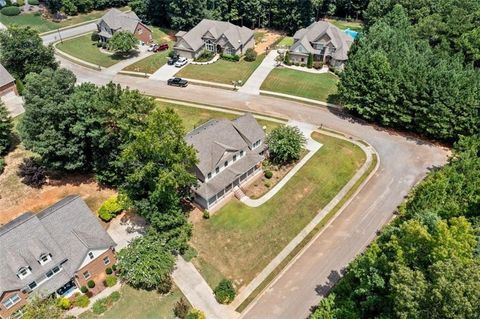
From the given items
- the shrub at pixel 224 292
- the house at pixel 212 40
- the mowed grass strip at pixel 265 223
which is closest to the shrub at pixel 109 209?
the mowed grass strip at pixel 265 223

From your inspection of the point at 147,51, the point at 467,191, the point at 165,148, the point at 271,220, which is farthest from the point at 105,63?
the point at 467,191

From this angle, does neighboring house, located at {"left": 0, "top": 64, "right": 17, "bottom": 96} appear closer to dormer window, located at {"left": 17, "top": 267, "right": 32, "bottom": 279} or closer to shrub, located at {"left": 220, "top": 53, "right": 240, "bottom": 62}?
shrub, located at {"left": 220, "top": 53, "right": 240, "bottom": 62}

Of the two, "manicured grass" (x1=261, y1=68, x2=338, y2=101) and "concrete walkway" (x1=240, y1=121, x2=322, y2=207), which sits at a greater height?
"manicured grass" (x1=261, y1=68, x2=338, y2=101)

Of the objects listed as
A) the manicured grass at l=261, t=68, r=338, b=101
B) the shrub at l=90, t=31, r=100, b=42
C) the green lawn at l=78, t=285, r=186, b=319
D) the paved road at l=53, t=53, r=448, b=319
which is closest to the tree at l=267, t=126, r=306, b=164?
the paved road at l=53, t=53, r=448, b=319

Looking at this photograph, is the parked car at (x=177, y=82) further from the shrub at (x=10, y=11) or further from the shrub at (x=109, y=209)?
the shrub at (x=10, y=11)

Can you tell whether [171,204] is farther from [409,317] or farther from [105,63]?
[105,63]
